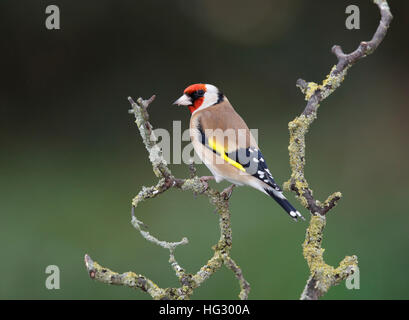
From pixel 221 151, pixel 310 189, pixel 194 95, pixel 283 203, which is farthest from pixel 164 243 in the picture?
pixel 194 95

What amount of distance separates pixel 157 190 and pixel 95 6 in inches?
91.2

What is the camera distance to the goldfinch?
1.65 meters

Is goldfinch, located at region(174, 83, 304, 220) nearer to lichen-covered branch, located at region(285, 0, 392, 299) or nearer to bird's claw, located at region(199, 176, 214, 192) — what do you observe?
bird's claw, located at region(199, 176, 214, 192)

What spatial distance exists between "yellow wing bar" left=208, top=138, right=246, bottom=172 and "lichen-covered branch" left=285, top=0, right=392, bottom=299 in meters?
0.35

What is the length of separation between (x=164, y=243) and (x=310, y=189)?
345mm

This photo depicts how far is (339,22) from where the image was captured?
11.4 feet

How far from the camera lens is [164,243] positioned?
1172 mm

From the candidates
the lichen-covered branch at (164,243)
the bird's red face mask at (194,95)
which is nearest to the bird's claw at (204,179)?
the lichen-covered branch at (164,243)

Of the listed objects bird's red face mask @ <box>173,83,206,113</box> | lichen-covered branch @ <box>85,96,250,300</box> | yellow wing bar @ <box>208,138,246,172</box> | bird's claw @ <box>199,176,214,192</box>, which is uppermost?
bird's red face mask @ <box>173,83,206,113</box>

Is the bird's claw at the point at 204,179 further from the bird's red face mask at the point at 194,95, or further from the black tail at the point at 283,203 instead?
the bird's red face mask at the point at 194,95

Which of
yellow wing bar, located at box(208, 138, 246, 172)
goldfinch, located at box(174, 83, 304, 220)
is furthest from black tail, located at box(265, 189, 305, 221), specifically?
yellow wing bar, located at box(208, 138, 246, 172)

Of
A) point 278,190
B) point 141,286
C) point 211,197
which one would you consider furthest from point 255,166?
point 141,286

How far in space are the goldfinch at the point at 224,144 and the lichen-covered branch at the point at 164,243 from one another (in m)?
0.26

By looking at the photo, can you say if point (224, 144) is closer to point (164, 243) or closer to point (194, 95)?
point (194, 95)
